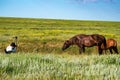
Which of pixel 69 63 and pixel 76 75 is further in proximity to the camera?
pixel 69 63

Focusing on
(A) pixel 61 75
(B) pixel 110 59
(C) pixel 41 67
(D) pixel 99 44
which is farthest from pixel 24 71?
(D) pixel 99 44

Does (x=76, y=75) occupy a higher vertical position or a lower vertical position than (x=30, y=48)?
higher

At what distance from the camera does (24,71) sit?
25.1ft

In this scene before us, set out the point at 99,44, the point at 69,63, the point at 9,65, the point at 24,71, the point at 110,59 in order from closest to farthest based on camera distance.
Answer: the point at 24,71 < the point at 9,65 < the point at 69,63 < the point at 110,59 < the point at 99,44

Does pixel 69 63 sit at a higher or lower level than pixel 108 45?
higher

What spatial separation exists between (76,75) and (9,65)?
1918 mm

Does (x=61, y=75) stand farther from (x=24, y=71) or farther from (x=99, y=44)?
(x=99, y=44)

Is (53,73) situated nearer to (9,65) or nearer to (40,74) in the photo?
(40,74)

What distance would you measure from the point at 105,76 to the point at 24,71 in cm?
194

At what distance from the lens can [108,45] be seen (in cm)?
2738

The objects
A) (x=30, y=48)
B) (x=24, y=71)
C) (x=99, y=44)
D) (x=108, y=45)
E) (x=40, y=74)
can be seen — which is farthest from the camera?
(x=30, y=48)

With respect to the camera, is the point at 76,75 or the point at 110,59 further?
the point at 110,59

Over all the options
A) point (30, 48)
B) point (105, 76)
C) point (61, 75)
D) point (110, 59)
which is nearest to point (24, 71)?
point (61, 75)

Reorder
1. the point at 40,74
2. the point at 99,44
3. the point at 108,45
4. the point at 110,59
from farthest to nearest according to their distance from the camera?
the point at 108,45, the point at 99,44, the point at 110,59, the point at 40,74
